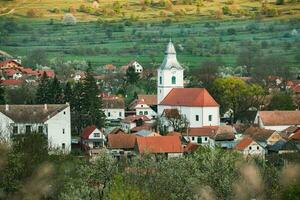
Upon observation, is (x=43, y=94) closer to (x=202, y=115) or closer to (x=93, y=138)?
(x=93, y=138)

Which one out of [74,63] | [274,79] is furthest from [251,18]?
[274,79]

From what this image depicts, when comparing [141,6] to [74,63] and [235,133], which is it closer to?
[74,63]

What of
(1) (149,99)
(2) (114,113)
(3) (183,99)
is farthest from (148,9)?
(3) (183,99)

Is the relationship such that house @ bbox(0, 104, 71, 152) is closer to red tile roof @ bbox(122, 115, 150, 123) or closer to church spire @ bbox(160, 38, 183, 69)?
red tile roof @ bbox(122, 115, 150, 123)

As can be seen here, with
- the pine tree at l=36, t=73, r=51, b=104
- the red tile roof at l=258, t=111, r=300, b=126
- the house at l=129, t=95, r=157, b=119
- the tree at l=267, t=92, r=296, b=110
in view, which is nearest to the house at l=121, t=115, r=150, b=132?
the house at l=129, t=95, r=157, b=119

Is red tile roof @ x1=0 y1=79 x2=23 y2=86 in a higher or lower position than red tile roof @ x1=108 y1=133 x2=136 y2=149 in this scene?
higher

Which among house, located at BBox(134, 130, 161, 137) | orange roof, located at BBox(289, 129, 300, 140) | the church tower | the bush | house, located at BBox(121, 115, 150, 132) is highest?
the bush
